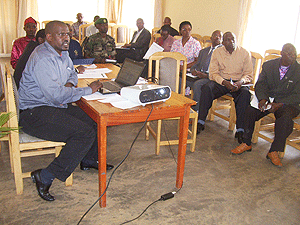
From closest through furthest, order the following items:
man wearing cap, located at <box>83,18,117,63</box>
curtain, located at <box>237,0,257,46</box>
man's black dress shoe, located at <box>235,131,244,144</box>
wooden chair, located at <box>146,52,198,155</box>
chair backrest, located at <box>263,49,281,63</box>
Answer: wooden chair, located at <box>146,52,198,155</box>
man's black dress shoe, located at <box>235,131,244,144</box>
chair backrest, located at <box>263,49,281,63</box>
man wearing cap, located at <box>83,18,117,63</box>
curtain, located at <box>237,0,257,46</box>

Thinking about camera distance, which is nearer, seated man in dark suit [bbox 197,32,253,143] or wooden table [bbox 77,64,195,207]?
wooden table [bbox 77,64,195,207]

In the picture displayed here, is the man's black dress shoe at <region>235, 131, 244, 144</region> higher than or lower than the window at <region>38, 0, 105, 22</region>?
lower

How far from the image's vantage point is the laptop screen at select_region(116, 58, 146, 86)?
2.26 metres

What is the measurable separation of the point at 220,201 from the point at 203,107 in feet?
4.52

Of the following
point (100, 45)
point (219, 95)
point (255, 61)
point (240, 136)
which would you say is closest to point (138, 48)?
point (100, 45)

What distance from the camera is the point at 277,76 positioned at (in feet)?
9.61

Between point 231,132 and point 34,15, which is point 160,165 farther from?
point 34,15

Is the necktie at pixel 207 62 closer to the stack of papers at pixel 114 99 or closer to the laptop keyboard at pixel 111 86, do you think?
the laptop keyboard at pixel 111 86

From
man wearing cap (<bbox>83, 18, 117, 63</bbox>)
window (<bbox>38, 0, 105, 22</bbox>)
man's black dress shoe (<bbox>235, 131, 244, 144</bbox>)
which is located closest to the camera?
man's black dress shoe (<bbox>235, 131, 244, 144</bbox>)

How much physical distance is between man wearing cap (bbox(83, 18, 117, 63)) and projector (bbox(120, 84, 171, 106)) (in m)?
2.34

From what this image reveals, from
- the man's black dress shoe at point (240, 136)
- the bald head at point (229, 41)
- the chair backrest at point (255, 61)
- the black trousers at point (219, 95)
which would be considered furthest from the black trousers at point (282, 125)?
the bald head at point (229, 41)

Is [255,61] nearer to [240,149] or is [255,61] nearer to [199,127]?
[199,127]

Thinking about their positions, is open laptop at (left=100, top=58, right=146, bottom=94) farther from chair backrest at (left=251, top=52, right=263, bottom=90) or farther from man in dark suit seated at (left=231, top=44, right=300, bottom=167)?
chair backrest at (left=251, top=52, right=263, bottom=90)

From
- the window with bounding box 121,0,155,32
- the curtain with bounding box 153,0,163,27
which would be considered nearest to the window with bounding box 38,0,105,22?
the window with bounding box 121,0,155,32
